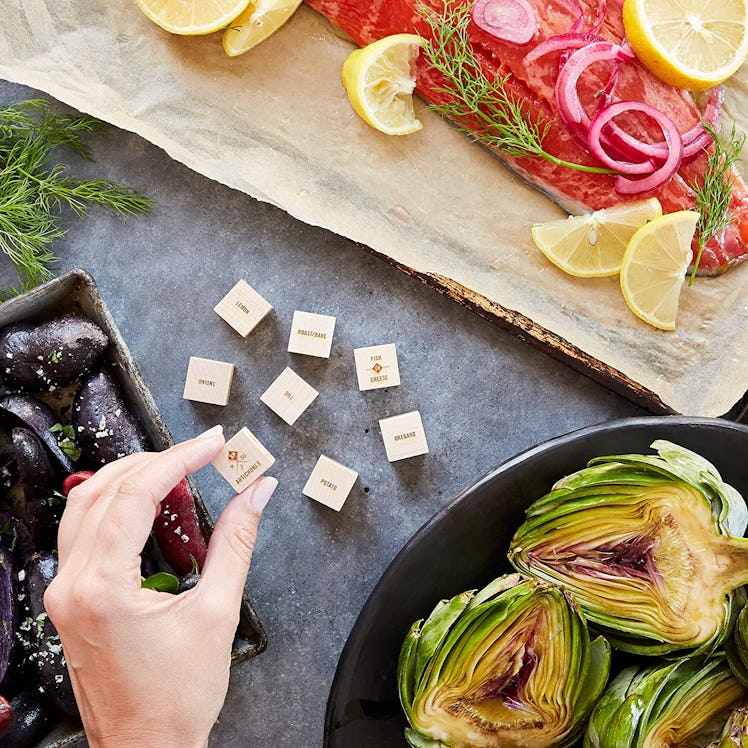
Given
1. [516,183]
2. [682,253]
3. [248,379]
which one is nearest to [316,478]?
[248,379]

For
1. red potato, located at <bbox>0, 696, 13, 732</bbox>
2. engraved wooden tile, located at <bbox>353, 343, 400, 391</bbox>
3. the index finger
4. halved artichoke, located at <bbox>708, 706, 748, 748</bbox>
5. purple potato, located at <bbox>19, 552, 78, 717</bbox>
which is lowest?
red potato, located at <bbox>0, 696, 13, 732</bbox>

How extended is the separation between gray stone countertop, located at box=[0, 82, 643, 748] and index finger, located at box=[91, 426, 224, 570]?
654mm

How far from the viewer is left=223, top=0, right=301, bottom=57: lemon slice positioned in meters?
2.26

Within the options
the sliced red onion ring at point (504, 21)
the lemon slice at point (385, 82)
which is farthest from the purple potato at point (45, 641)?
the sliced red onion ring at point (504, 21)

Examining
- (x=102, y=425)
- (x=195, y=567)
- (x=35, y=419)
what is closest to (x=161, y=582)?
(x=195, y=567)

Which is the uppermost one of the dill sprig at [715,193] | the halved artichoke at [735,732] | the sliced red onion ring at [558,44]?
the sliced red onion ring at [558,44]

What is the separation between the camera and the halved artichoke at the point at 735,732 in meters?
1.62

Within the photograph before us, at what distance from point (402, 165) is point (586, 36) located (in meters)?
0.58

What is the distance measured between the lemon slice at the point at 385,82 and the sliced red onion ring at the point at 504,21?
Result: 17 cm

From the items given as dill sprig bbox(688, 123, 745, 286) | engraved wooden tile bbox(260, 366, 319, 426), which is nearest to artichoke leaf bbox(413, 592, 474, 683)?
engraved wooden tile bbox(260, 366, 319, 426)

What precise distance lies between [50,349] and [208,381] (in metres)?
0.44

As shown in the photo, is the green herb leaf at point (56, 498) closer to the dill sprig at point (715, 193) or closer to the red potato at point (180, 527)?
the red potato at point (180, 527)

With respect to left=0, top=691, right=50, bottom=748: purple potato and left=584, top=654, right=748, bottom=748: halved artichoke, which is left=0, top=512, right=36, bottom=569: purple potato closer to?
left=0, top=691, right=50, bottom=748: purple potato

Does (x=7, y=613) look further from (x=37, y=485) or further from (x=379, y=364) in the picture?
(x=379, y=364)
